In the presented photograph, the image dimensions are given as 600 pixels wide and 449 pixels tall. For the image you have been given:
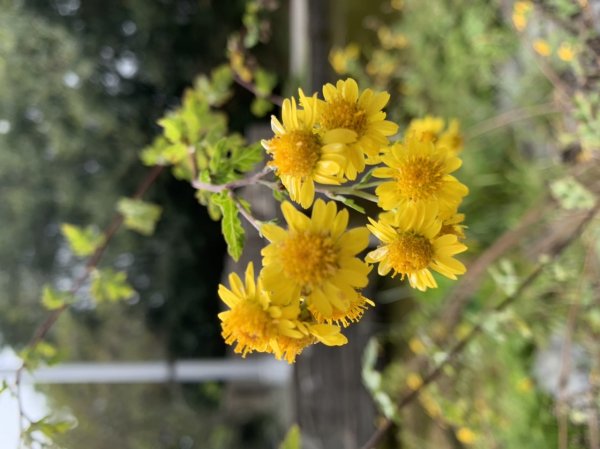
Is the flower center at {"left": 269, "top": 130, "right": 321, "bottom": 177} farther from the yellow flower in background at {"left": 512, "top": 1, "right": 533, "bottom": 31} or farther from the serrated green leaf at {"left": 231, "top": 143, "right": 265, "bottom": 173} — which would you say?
the yellow flower in background at {"left": 512, "top": 1, "right": 533, "bottom": 31}

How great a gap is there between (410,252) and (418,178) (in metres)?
0.09

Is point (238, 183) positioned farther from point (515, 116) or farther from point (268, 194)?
point (515, 116)

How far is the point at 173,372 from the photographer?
9.43ft

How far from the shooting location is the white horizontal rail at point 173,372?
8.39 feet

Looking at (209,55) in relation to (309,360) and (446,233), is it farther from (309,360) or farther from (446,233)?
(446,233)

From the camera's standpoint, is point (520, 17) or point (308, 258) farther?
point (520, 17)

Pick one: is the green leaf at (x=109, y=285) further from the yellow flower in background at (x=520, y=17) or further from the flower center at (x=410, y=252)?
the yellow flower in background at (x=520, y=17)

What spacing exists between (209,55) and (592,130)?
212cm

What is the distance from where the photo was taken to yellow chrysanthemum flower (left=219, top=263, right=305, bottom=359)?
605 mm

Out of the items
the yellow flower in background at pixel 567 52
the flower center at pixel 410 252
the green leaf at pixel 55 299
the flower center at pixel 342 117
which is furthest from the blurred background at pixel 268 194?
the flower center at pixel 410 252

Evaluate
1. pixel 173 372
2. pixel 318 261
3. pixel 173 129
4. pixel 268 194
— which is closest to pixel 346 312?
pixel 318 261

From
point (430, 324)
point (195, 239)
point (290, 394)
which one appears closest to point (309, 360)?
point (290, 394)

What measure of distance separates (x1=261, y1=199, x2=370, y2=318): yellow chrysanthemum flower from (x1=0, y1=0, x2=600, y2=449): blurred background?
0.92m

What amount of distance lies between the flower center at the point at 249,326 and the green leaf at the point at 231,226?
8 cm
